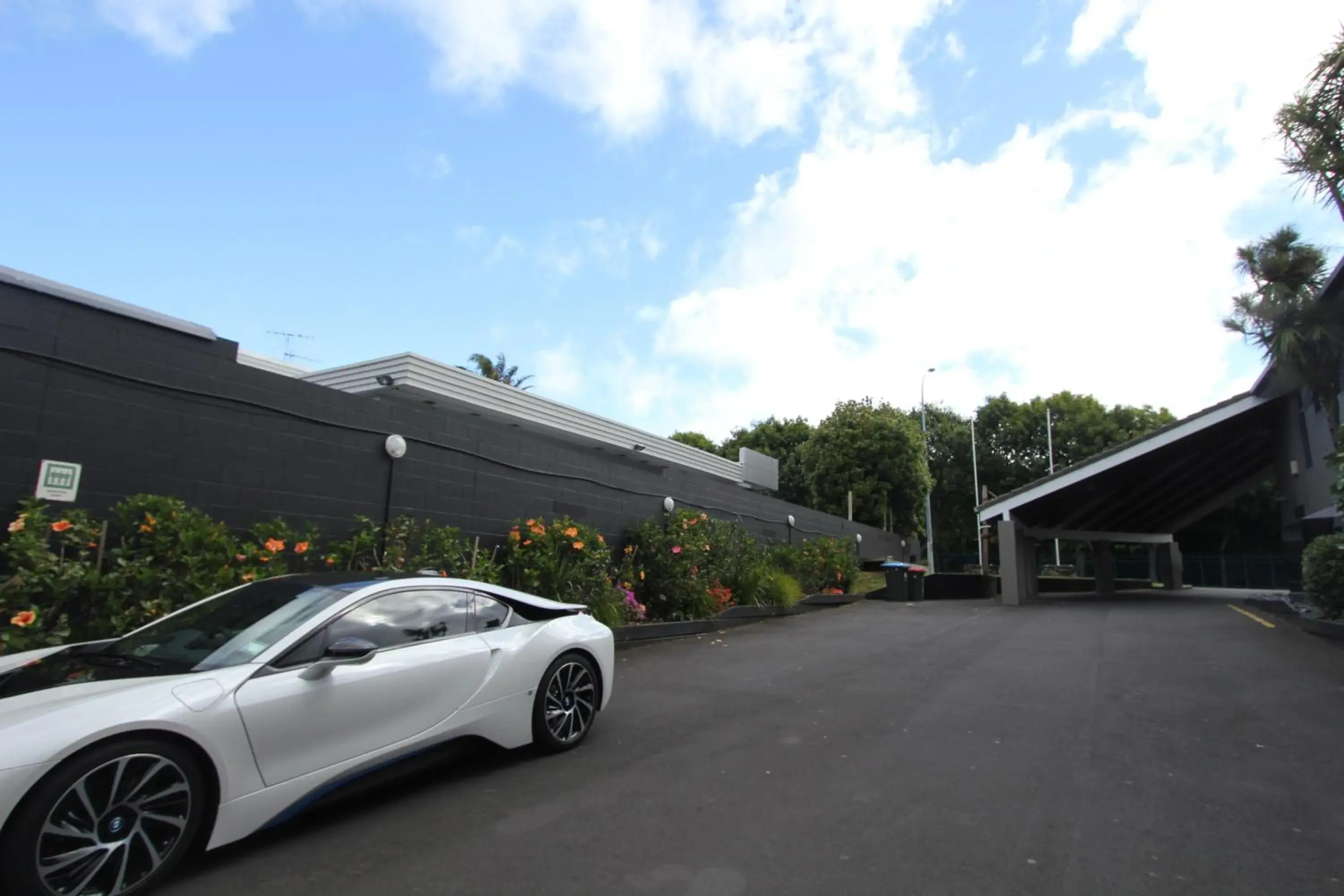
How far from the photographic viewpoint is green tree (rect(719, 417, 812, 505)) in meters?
40.9

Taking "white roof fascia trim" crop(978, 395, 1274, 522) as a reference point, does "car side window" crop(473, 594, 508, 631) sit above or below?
below

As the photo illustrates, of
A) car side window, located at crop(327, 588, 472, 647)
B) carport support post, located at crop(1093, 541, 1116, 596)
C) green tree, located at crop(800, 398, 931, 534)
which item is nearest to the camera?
car side window, located at crop(327, 588, 472, 647)

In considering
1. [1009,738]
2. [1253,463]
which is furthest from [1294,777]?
[1253,463]

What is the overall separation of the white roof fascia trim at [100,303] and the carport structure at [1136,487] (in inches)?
708

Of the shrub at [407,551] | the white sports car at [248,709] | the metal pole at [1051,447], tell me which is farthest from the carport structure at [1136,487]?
the white sports car at [248,709]

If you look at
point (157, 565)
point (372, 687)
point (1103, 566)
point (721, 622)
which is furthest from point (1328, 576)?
point (1103, 566)

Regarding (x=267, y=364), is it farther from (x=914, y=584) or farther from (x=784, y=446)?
(x=784, y=446)

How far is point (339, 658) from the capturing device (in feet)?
12.2

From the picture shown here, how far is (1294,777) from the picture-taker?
443 centimetres

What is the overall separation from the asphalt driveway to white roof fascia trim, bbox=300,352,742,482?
913cm

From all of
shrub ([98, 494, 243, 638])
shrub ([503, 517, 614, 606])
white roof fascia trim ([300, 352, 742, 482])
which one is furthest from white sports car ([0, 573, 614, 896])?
white roof fascia trim ([300, 352, 742, 482])

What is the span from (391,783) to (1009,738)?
13.5ft

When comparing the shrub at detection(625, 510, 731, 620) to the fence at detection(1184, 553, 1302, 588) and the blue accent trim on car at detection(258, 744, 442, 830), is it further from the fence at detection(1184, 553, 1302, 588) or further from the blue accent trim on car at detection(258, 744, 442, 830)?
the fence at detection(1184, 553, 1302, 588)

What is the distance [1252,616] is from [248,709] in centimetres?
1824
